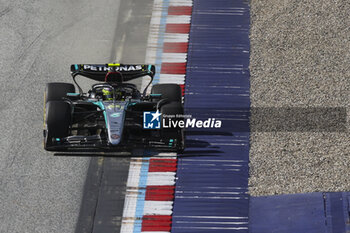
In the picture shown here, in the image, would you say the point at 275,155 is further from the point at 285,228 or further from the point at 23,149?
the point at 23,149

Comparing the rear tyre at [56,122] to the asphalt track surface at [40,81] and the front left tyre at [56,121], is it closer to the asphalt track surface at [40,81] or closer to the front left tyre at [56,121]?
the front left tyre at [56,121]

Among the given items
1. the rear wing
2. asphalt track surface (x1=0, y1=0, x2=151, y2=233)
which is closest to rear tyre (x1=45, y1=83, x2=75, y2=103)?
the rear wing

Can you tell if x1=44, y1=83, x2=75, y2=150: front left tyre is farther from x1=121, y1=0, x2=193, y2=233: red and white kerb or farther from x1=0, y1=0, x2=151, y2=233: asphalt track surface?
x1=121, y1=0, x2=193, y2=233: red and white kerb

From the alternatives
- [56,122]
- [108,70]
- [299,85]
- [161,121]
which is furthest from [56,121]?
[299,85]

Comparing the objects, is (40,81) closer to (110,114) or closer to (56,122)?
(56,122)

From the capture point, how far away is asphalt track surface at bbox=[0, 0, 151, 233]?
15742 mm

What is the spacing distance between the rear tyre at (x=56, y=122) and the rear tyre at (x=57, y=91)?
926mm

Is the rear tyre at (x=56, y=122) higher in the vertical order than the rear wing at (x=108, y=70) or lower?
lower

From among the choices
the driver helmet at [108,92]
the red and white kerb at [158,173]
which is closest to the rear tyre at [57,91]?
the driver helmet at [108,92]

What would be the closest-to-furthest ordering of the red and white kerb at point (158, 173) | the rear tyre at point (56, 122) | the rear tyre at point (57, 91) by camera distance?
the red and white kerb at point (158, 173), the rear tyre at point (56, 122), the rear tyre at point (57, 91)

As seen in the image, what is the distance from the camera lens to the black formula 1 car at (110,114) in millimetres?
15727

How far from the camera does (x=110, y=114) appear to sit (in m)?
16.0

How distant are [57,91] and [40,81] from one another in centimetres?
257

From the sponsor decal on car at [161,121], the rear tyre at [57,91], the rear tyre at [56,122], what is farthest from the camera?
the rear tyre at [57,91]
